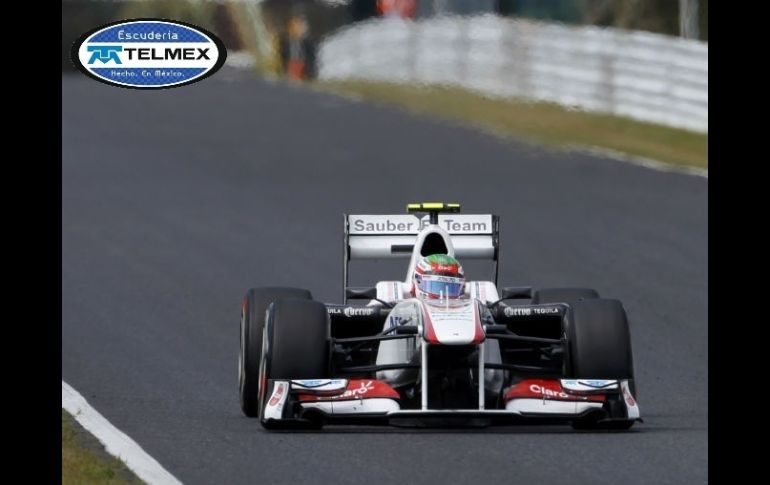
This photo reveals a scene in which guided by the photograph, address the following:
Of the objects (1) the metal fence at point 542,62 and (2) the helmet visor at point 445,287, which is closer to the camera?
(2) the helmet visor at point 445,287

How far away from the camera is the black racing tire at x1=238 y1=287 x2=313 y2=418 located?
39.5 ft

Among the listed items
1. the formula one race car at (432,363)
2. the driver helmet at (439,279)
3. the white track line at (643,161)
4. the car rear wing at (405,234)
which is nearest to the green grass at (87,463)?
the formula one race car at (432,363)

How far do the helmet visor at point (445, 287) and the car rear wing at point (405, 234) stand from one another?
3.72 ft

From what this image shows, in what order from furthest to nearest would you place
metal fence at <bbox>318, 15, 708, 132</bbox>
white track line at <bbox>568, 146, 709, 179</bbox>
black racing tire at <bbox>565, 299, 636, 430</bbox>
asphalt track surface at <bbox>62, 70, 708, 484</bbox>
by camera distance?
white track line at <bbox>568, 146, 709, 179</bbox>
metal fence at <bbox>318, 15, 708, 132</bbox>
black racing tire at <bbox>565, 299, 636, 430</bbox>
asphalt track surface at <bbox>62, 70, 708, 484</bbox>

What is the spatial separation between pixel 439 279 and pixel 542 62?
45.0 ft

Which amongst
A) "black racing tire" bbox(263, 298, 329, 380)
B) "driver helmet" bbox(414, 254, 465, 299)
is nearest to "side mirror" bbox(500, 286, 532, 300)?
"driver helmet" bbox(414, 254, 465, 299)

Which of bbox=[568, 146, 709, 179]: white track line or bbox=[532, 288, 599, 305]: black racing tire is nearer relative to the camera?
bbox=[532, 288, 599, 305]: black racing tire

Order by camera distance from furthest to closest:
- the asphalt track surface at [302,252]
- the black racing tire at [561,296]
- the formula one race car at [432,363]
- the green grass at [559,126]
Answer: the green grass at [559,126], the black racing tire at [561,296], the formula one race car at [432,363], the asphalt track surface at [302,252]

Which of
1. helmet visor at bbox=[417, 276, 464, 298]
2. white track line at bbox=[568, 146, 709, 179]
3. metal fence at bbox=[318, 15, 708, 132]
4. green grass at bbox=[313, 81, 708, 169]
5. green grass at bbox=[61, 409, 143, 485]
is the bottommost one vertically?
green grass at bbox=[61, 409, 143, 485]

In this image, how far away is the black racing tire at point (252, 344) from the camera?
12.1 meters

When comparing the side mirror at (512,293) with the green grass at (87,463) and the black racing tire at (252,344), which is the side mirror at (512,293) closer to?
the black racing tire at (252,344)

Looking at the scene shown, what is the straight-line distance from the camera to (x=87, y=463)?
1009 centimetres

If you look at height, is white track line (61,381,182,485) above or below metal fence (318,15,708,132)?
below

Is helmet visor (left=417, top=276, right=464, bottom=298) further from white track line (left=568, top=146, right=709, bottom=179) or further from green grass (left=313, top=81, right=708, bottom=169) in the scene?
white track line (left=568, top=146, right=709, bottom=179)
